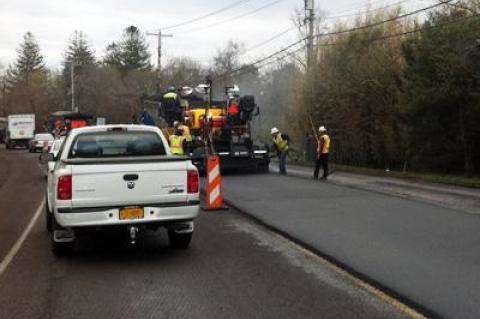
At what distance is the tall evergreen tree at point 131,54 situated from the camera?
346 feet

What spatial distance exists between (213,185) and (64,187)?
597 centimetres

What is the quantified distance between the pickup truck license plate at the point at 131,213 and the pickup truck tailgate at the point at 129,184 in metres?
0.07

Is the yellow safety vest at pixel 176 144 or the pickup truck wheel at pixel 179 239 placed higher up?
the yellow safety vest at pixel 176 144

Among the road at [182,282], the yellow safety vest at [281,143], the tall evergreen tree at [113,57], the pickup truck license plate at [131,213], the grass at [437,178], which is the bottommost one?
the road at [182,282]

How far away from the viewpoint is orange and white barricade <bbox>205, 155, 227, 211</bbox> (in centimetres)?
1380

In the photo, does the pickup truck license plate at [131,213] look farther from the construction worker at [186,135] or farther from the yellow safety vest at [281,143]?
the yellow safety vest at [281,143]

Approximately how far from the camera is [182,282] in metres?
7.46

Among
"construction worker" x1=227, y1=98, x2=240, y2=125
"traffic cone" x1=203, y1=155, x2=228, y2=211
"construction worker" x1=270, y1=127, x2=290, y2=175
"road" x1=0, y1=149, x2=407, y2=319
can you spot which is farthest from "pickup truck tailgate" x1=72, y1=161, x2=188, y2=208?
"construction worker" x1=270, y1=127, x2=290, y2=175

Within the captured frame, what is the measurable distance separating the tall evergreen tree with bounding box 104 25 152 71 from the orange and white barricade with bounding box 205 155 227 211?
93030 millimetres

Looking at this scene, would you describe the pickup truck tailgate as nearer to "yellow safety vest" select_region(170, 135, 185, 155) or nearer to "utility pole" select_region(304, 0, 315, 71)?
"yellow safety vest" select_region(170, 135, 185, 155)

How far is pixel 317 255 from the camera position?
8.91 m

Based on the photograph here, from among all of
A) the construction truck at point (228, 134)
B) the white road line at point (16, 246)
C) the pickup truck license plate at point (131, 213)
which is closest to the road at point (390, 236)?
the pickup truck license plate at point (131, 213)

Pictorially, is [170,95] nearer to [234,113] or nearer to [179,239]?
[234,113]

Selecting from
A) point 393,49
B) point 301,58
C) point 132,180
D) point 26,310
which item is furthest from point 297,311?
point 301,58
